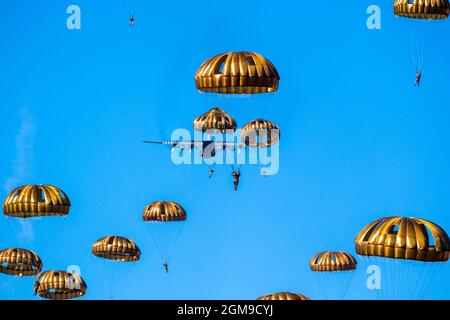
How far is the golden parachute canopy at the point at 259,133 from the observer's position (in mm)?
88625

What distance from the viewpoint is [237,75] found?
6169 cm

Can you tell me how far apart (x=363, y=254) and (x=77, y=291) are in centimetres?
3150

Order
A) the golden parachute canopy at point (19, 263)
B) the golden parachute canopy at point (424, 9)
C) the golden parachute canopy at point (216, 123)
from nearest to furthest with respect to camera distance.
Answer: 1. the golden parachute canopy at point (424, 9)
2. the golden parachute canopy at point (19, 263)
3. the golden parachute canopy at point (216, 123)

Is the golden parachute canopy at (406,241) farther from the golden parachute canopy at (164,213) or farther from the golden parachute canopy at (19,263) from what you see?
the golden parachute canopy at (164,213)

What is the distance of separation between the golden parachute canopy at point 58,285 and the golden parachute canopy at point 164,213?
7.53 meters

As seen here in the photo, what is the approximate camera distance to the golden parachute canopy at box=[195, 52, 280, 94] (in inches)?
2432

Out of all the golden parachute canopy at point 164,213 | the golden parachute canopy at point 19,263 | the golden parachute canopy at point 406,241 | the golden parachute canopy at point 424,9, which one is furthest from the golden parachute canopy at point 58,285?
the golden parachute canopy at point 406,241

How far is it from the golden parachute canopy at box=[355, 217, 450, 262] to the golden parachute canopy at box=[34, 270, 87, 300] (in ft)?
97.2

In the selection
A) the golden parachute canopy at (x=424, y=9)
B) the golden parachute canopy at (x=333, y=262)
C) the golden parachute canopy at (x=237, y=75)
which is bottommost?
the golden parachute canopy at (x=333, y=262)
